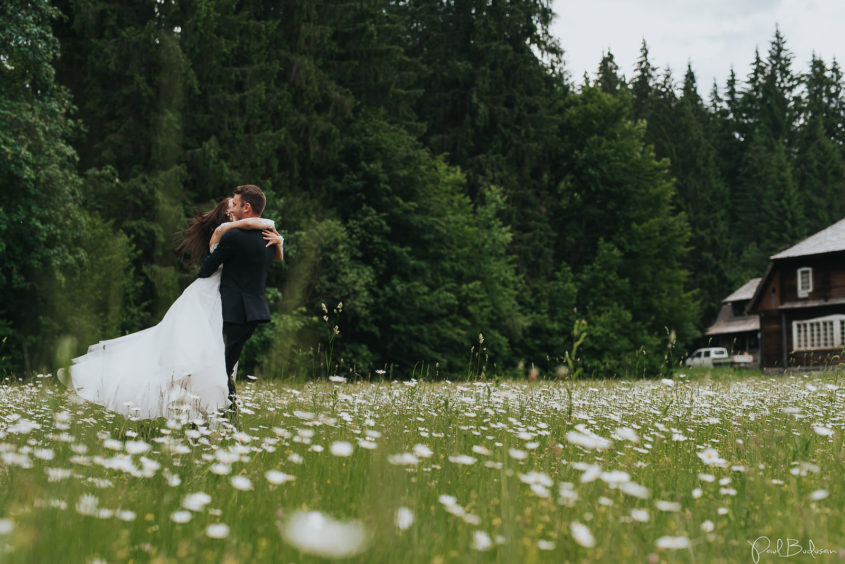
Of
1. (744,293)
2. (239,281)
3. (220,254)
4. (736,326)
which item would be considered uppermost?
(744,293)

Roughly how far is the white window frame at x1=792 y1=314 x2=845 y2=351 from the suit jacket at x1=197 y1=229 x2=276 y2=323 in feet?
124

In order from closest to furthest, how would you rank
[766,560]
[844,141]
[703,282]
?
[766,560]
[703,282]
[844,141]

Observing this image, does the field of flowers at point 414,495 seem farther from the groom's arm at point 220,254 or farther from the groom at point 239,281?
the groom's arm at point 220,254

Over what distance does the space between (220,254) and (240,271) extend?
0.75 feet

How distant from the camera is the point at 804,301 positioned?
39125 millimetres

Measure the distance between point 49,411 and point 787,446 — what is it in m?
6.04

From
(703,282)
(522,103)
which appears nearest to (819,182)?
(703,282)

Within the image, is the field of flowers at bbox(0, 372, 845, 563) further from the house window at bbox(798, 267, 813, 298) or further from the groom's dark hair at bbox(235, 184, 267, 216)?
the house window at bbox(798, 267, 813, 298)

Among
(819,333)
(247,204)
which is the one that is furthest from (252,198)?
(819,333)

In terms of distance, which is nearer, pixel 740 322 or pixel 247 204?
pixel 247 204

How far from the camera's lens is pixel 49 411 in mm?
6488

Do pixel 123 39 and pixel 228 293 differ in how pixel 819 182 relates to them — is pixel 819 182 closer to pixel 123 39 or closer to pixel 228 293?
pixel 123 39

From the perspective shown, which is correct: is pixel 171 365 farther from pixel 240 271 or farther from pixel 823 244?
pixel 823 244
